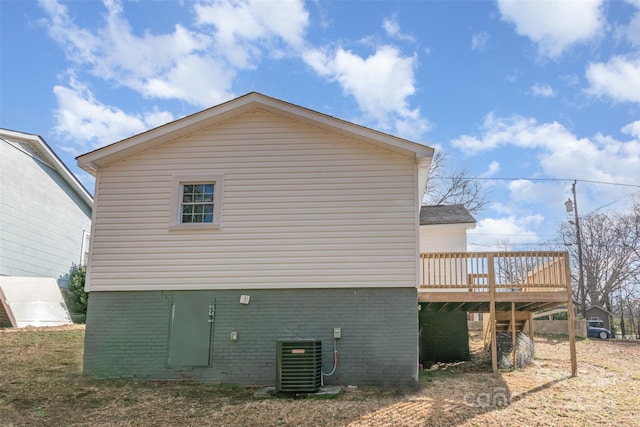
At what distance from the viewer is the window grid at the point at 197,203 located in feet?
33.4

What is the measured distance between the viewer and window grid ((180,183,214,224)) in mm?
10172

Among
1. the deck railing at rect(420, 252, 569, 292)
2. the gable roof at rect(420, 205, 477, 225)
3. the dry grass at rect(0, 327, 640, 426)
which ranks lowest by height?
the dry grass at rect(0, 327, 640, 426)

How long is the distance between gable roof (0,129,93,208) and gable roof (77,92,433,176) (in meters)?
7.25

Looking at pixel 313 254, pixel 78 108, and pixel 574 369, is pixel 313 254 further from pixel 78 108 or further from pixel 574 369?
pixel 78 108

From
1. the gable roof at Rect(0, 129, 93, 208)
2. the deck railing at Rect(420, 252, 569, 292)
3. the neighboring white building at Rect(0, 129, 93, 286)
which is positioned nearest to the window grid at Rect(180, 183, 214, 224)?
the deck railing at Rect(420, 252, 569, 292)

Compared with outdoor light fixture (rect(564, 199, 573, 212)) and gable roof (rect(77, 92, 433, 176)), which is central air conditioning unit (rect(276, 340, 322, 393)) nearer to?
gable roof (rect(77, 92, 433, 176))

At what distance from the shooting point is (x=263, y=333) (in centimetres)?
959

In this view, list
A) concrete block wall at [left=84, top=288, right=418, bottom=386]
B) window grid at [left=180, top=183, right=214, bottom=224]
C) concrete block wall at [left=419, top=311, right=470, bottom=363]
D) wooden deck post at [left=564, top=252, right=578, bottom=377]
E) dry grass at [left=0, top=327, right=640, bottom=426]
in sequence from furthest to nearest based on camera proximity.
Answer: concrete block wall at [left=419, top=311, right=470, bottom=363]
wooden deck post at [left=564, top=252, right=578, bottom=377]
window grid at [left=180, top=183, right=214, bottom=224]
concrete block wall at [left=84, top=288, right=418, bottom=386]
dry grass at [left=0, top=327, right=640, bottom=426]

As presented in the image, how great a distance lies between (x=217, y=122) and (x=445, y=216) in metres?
8.38

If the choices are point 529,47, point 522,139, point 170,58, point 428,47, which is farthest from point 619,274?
point 170,58

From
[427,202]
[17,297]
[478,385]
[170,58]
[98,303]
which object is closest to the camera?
[478,385]

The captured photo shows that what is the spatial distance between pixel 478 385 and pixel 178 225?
252 inches

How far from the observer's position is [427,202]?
28.4 m

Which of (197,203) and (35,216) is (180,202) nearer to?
(197,203)
